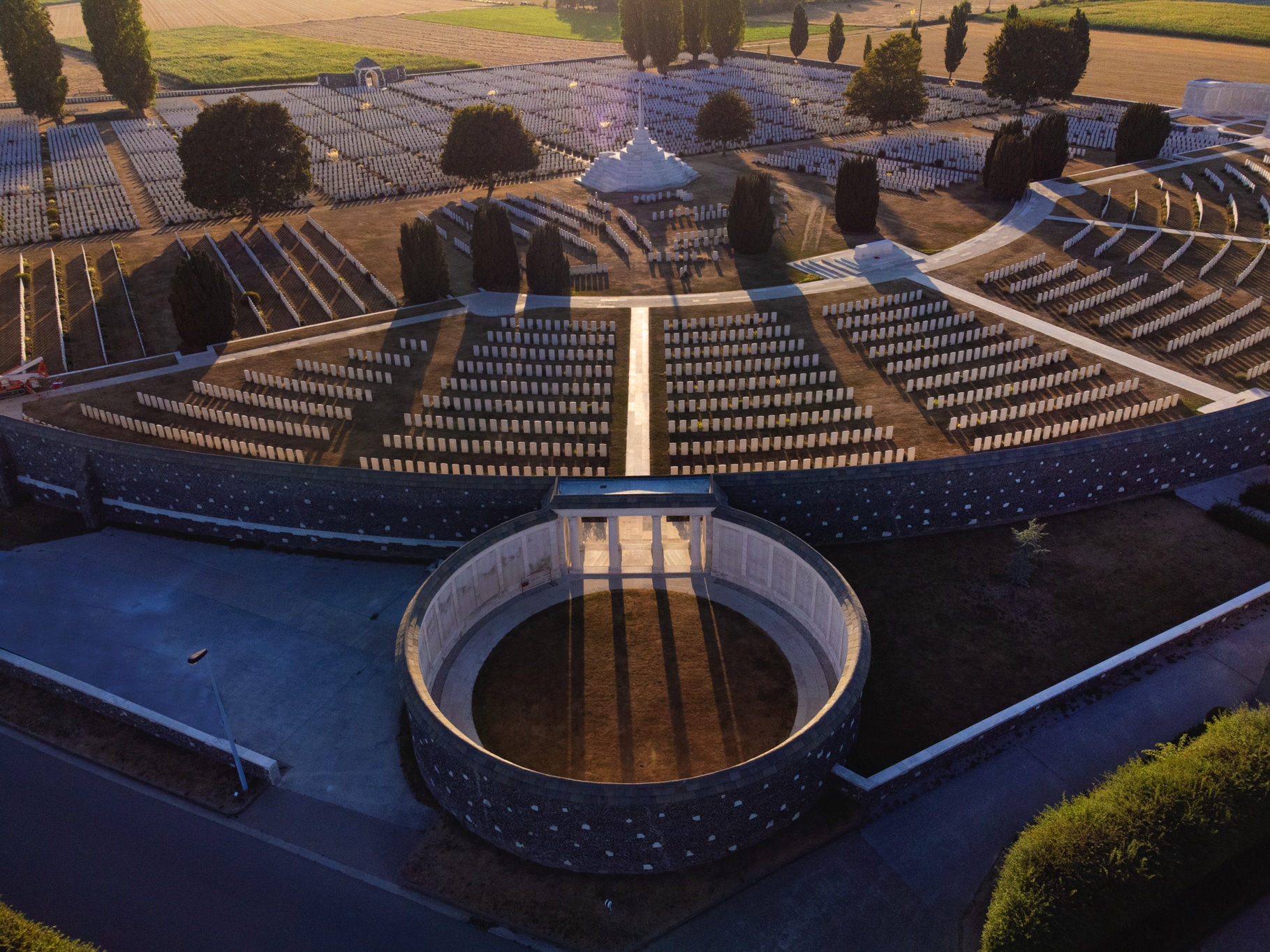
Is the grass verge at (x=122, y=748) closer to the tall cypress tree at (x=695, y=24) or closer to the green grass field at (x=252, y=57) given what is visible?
the tall cypress tree at (x=695, y=24)

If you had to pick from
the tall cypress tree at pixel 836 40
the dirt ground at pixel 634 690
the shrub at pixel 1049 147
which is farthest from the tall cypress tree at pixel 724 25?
the dirt ground at pixel 634 690

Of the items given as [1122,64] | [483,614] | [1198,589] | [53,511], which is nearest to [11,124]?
[53,511]

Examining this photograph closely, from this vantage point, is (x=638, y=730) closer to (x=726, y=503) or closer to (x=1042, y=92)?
(x=726, y=503)

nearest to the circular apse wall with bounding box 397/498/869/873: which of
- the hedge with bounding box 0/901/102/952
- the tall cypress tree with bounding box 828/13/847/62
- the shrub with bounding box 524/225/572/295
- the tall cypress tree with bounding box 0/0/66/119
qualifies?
the hedge with bounding box 0/901/102/952

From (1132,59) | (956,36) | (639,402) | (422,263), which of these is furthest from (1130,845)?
(1132,59)

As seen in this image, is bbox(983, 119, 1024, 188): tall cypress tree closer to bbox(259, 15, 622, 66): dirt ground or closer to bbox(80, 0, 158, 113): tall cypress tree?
bbox(80, 0, 158, 113): tall cypress tree
